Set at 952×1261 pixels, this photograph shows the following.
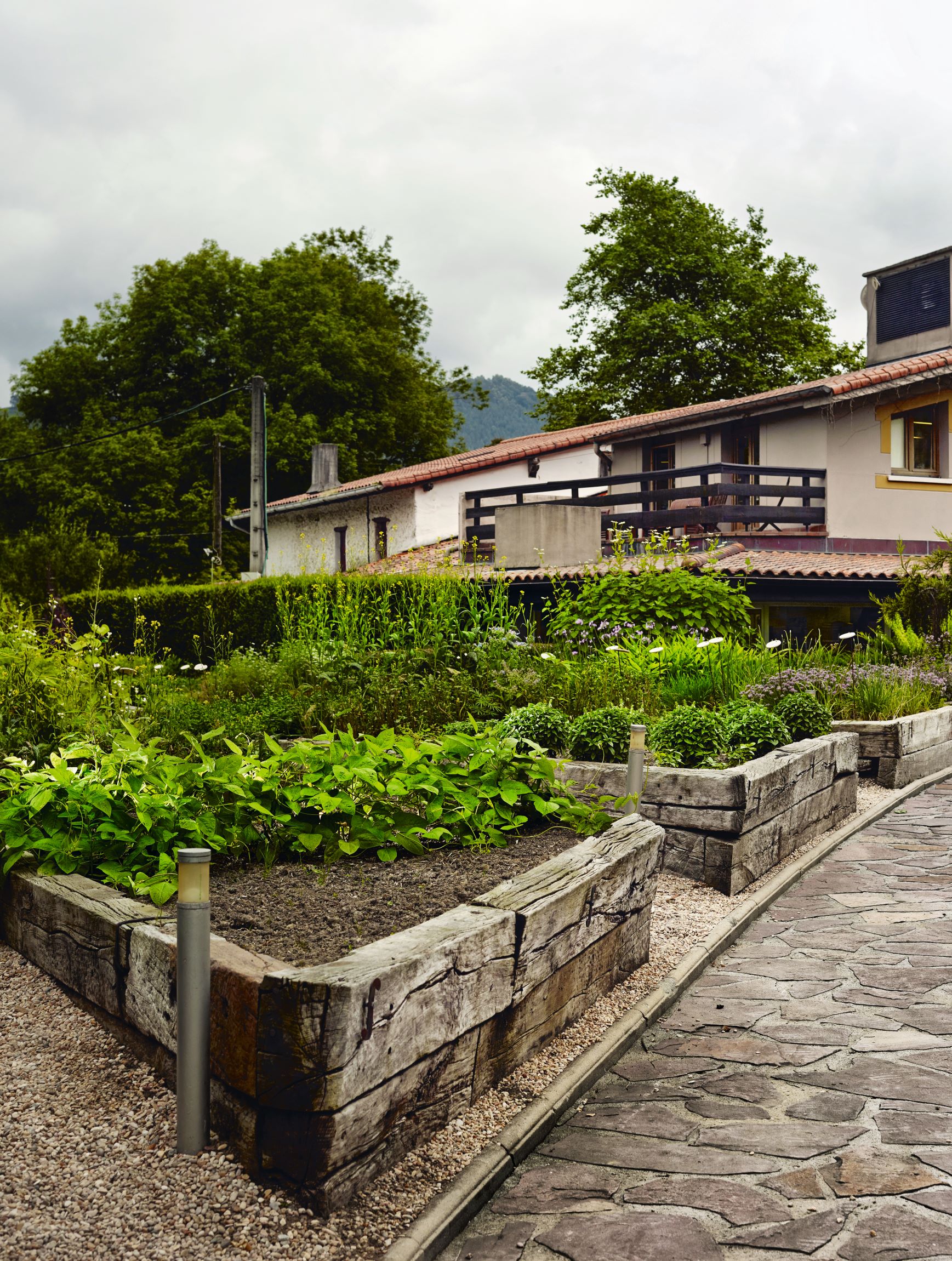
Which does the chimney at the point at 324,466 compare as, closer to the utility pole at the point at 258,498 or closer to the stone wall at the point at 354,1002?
the utility pole at the point at 258,498

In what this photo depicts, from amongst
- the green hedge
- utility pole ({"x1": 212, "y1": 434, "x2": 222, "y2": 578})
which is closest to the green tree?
utility pole ({"x1": 212, "y1": 434, "x2": 222, "y2": 578})

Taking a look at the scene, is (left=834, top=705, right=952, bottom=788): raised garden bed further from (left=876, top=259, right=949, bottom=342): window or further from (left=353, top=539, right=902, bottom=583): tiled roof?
(left=876, top=259, right=949, bottom=342): window

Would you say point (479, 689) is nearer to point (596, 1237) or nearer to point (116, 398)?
point (596, 1237)

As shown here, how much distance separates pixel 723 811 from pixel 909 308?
23488mm

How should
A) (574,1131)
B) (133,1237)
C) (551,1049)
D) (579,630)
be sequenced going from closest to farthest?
(133,1237) → (574,1131) → (551,1049) → (579,630)

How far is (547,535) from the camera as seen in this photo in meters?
18.9

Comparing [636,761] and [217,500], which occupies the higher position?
[217,500]

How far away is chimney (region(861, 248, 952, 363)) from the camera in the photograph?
81.6ft

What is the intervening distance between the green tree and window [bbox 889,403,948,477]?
13548mm

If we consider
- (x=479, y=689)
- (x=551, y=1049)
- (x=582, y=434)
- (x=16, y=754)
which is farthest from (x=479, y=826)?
(x=582, y=434)

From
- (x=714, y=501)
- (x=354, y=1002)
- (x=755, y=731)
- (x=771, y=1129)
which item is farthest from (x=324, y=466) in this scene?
(x=354, y=1002)

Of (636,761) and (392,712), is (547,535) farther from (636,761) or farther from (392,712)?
(636,761)

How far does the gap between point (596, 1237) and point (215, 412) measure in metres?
37.7

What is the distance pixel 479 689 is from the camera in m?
8.86
